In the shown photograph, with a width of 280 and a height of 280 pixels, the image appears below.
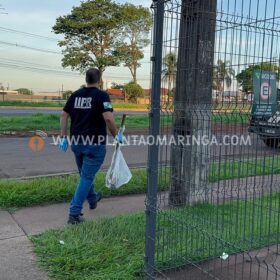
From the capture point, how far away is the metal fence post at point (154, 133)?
321 cm

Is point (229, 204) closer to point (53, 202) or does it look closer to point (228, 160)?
point (228, 160)

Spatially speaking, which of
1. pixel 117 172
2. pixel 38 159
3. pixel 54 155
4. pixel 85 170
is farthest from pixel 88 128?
pixel 54 155

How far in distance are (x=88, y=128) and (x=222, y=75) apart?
2259mm

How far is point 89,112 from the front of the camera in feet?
16.2

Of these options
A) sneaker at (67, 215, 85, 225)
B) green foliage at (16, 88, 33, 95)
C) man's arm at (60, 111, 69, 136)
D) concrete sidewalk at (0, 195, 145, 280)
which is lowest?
concrete sidewalk at (0, 195, 145, 280)

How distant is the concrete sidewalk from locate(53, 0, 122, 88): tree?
120ft

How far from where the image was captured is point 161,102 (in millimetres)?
3303

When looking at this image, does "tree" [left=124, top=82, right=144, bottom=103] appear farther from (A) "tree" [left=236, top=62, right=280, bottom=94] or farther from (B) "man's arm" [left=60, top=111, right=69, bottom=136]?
(A) "tree" [left=236, top=62, right=280, bottom=94]

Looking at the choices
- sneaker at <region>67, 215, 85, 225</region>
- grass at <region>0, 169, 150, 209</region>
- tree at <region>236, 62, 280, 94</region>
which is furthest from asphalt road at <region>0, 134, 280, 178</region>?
sneaker at <region>67, 215, 85, 225</region>

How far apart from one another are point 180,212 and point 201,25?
1.69 m

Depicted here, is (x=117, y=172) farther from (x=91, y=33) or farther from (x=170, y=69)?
(x=91, y=33)

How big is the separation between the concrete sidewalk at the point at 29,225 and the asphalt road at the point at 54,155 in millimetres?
1596

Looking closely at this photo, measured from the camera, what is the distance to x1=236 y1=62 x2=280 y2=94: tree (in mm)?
3002

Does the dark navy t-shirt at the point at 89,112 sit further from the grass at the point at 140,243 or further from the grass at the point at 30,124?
the grass at the point at 30,124
